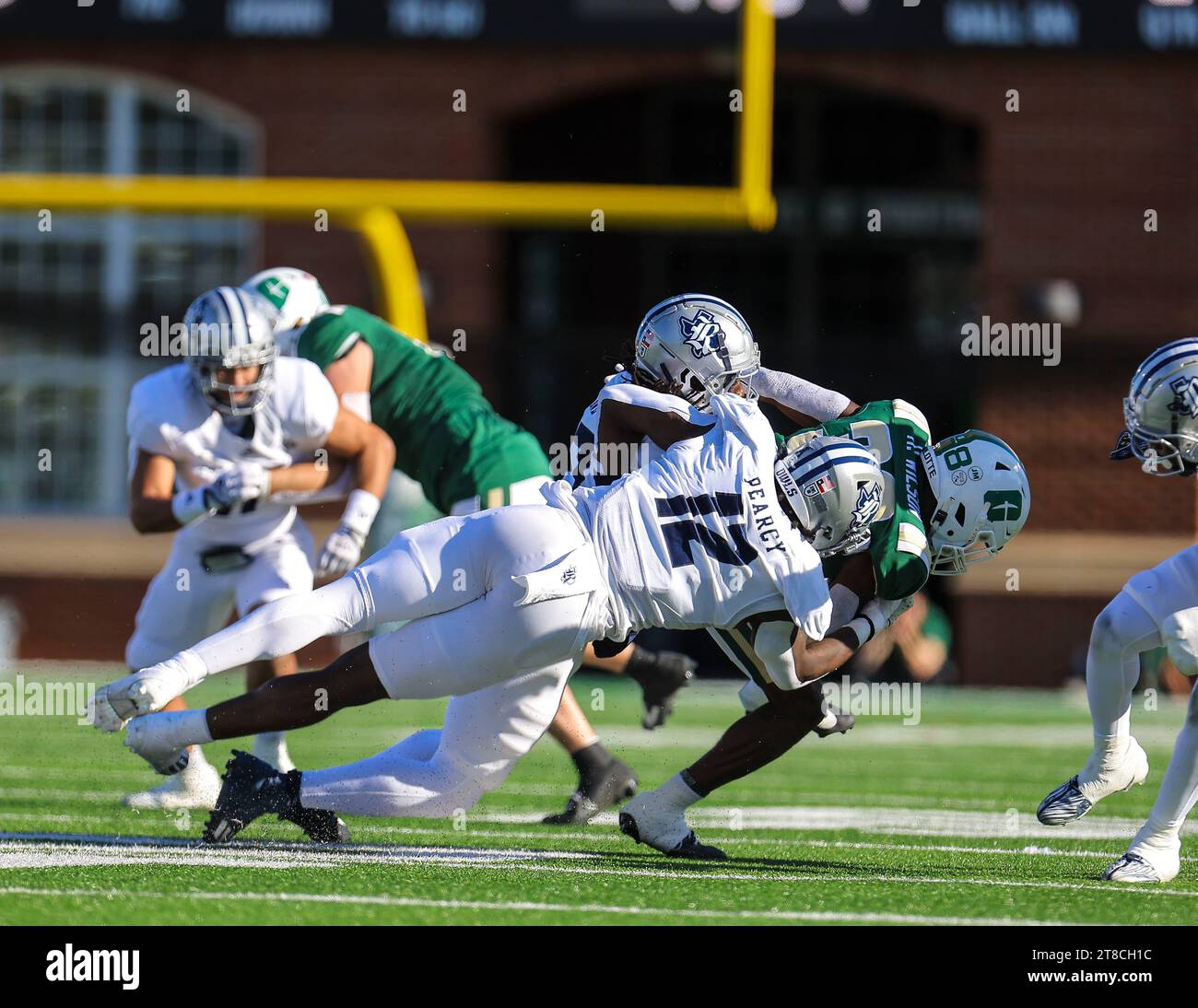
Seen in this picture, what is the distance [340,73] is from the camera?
13.9 m

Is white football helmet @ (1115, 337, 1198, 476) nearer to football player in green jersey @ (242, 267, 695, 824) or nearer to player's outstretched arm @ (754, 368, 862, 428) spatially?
player's outstretched arm @ (754, 368, 862, 428)

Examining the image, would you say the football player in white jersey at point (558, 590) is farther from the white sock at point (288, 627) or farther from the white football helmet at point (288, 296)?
the white football helmet at point (288, 296)

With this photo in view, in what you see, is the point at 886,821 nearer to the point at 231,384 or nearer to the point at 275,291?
the point at 231,384

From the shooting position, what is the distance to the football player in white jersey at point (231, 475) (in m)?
5.36

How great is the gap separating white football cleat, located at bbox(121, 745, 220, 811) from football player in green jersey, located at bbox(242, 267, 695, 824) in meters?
1.04

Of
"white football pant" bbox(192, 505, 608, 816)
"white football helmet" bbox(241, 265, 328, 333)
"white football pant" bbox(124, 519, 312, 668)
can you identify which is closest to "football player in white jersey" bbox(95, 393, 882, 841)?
"white football pant" bbox(192, 505, 608, 816)

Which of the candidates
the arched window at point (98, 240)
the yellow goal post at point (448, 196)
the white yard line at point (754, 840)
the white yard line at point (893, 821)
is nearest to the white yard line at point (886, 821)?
the white yard line at point (893, 821)

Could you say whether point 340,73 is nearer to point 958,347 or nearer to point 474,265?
point 474,265

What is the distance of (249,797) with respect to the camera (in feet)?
14.9
